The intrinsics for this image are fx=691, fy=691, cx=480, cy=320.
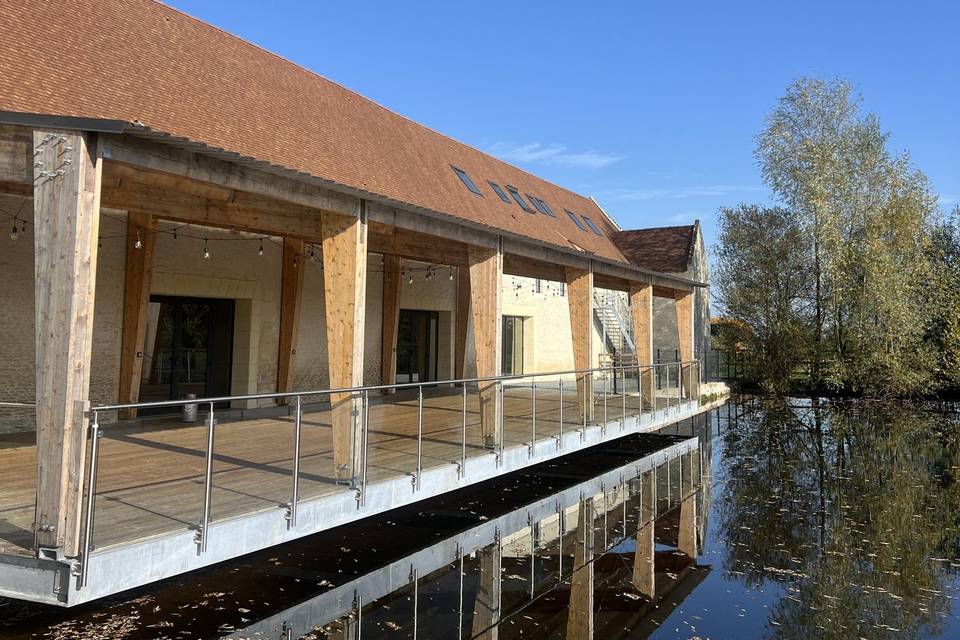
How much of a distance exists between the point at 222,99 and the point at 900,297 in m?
22.2

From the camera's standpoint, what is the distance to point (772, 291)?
26031 mm

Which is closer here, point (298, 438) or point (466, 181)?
point (298, 438)

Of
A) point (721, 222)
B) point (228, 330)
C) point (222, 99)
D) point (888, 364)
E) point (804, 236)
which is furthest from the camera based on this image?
point (721, 222)

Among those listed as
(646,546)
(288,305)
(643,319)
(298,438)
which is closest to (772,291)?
(643,319)

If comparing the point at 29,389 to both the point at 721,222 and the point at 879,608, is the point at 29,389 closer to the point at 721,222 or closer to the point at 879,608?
the point at 879,608

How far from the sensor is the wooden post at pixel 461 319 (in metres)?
17.6

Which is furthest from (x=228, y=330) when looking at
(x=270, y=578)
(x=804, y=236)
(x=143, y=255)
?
(x=804, y=236)

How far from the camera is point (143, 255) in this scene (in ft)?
33.1

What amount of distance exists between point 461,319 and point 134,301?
28.9 feet

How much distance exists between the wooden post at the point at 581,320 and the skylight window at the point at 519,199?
330 inches

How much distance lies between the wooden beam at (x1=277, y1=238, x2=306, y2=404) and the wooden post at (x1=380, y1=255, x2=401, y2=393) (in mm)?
2835

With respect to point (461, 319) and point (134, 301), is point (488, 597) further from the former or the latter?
point (461, 319)

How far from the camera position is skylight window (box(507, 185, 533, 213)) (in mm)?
19859

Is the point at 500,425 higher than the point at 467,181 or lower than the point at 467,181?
lower
